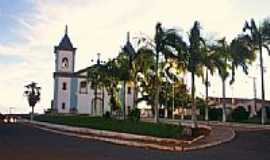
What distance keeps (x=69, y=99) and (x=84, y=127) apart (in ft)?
163

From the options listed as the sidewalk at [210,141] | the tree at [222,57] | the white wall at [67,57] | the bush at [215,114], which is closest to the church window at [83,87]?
the white wall at [67,57]

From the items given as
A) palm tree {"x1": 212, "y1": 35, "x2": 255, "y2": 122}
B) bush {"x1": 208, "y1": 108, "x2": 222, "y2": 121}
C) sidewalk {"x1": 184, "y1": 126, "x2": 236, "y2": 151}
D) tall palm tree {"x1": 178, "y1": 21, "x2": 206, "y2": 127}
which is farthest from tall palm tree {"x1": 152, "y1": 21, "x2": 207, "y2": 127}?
bush {"x1": 208, "y1": 108, "x2": 222, "y2": 121}

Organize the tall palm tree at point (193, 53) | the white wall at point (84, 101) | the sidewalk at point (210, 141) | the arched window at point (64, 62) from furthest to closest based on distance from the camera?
the arched window at point (64, 62) < the white wall at point (84, 101) < the tall palm tree at point (193, 53) < the sidewalk at point (210, 141)

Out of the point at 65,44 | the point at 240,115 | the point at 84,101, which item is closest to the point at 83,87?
the point at 84,101

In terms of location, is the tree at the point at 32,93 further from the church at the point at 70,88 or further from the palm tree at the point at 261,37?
the palm tree at the point at 261,37

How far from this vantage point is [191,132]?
96.9ft

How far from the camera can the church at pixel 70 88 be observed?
3551 inches

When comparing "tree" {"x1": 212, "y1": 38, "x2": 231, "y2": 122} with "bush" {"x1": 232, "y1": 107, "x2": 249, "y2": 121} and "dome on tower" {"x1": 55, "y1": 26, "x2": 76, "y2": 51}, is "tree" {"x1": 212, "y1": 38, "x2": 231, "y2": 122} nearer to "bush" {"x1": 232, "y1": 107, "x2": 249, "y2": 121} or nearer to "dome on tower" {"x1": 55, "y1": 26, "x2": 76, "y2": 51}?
"bush" {"x1": 232, "y1": 107, "x2": 249, "y2": 121}

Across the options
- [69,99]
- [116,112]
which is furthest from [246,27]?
[69,99]

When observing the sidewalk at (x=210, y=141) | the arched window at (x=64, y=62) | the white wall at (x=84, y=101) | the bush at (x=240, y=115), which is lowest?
the sidewalk at (x=210, y=141)

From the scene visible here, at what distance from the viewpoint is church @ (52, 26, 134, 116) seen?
296ft

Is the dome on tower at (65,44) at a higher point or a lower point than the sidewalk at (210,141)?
higher

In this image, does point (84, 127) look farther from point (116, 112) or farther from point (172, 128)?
point (116, 112)

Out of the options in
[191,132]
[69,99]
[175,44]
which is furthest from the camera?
[69,99]
